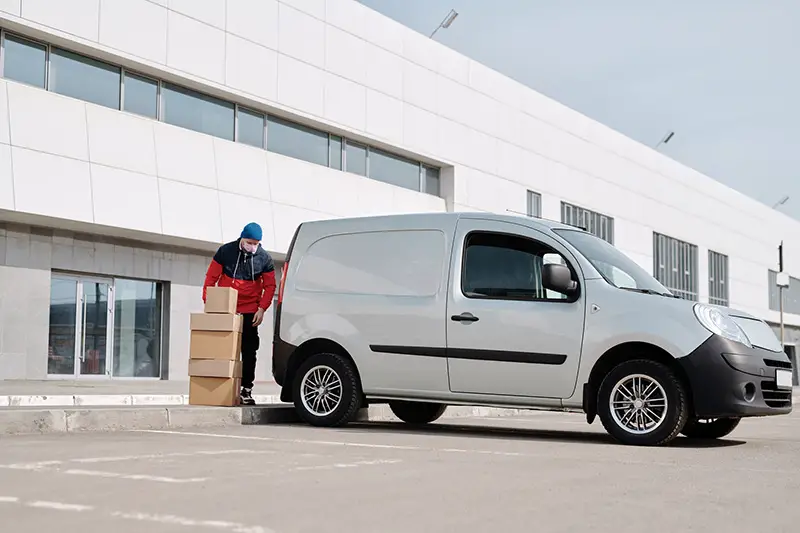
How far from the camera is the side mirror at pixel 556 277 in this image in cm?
855

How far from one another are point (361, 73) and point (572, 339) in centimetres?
2006

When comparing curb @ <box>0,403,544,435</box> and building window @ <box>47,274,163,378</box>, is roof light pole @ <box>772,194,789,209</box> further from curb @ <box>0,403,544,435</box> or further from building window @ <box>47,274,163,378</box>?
curb @ <box>0,403,544,435</box>

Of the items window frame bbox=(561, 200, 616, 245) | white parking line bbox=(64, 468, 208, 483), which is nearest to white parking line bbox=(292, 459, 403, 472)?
white parking line bbox=(64, 468, 208, 483)

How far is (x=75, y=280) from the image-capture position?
2142 cm

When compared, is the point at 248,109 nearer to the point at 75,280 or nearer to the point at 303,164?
the point at 303,164

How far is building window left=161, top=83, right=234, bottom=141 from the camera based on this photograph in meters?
22.6

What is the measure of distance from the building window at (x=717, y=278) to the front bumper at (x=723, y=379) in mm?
44680

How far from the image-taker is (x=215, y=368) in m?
10.4

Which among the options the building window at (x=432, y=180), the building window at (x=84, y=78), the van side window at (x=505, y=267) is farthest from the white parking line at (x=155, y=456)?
the building window at (x=432, y=180)

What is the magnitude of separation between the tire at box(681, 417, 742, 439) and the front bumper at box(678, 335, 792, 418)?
935 millimetres

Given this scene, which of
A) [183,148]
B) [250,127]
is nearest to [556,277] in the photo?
[183,148]

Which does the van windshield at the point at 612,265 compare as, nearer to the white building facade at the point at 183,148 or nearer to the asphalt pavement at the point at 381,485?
the asphalt pavement at the point at 381,485

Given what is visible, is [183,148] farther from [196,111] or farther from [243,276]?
[243,276]

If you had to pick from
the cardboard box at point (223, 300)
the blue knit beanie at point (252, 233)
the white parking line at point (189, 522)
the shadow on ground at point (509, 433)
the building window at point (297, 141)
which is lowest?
the shadow on ground at point (509, 433)
